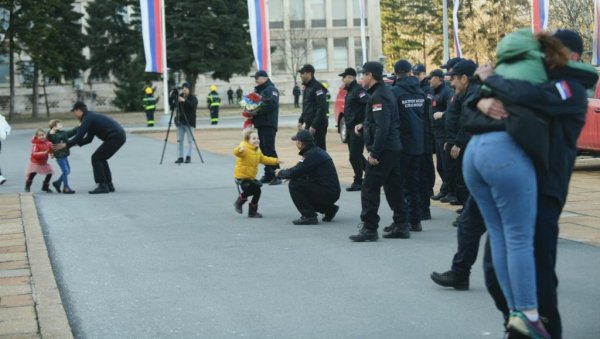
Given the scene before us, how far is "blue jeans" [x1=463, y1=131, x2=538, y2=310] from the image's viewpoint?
5230 millimetres

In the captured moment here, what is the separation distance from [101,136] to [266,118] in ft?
8.66

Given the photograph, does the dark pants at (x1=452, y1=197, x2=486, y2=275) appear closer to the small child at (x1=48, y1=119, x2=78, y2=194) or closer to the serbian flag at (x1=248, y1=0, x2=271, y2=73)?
the small child at (x1=48, y1=119, x2=78, y2=194)

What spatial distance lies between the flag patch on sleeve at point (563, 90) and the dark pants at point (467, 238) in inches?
87.2

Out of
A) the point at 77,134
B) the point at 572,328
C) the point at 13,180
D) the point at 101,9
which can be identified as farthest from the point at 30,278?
the point at 101,9

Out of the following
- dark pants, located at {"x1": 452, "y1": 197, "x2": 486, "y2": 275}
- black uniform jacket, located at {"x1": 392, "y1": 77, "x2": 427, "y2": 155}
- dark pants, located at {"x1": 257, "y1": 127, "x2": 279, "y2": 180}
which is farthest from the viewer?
dark pants, located at {"x1": 257, "y1": 127, "x2": 279, "y2": 180}

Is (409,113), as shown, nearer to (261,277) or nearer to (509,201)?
(261,277)

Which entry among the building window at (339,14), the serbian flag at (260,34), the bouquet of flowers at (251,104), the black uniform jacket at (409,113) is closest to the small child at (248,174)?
the black uniform jacket at (409,113)

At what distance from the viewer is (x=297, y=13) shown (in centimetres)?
9756

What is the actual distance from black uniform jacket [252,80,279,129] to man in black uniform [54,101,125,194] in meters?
2.19

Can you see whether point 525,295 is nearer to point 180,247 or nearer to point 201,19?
point 180,247

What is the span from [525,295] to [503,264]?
21cm

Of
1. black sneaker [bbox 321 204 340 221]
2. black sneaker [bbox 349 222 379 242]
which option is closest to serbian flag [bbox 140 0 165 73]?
black sneaker [bbox 321 204 340 221]

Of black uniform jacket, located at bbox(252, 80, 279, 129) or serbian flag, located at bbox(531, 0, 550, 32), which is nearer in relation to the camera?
black uniform jacket, located at bbox(252, 80, 279, 129)

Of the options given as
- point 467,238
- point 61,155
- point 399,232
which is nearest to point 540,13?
point 61,155
